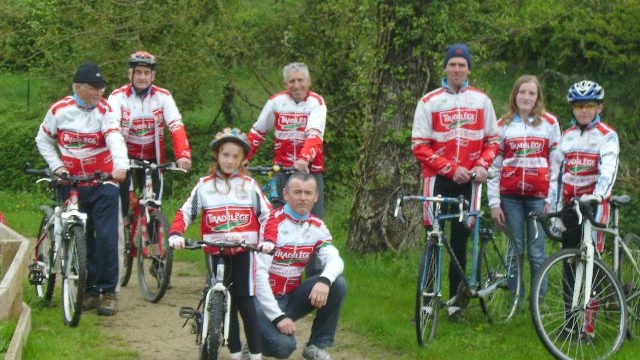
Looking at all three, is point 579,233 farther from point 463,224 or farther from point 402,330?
point 402,330

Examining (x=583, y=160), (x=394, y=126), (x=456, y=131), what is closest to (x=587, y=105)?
(x=583, y=160)

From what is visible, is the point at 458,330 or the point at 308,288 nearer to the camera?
the point at 308,288

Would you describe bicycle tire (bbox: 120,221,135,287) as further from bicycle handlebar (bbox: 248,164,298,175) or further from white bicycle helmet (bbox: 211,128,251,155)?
white bicycle helmet (bbox: 211,128,251,155)

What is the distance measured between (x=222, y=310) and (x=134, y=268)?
184 inches

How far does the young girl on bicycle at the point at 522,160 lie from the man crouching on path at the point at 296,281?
209cm

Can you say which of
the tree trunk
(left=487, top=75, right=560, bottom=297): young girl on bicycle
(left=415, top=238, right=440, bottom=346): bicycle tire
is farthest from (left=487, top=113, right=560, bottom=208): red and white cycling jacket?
the tree trunk

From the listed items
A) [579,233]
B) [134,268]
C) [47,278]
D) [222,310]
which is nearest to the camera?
[222,310]

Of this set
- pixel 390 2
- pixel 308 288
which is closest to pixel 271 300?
pixel 308 288

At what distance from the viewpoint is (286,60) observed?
17.6m

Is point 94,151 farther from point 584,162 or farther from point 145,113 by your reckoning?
point 584,162

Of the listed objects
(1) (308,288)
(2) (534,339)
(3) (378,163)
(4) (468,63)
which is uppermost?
(4) (468,63)

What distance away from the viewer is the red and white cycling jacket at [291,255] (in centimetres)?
679

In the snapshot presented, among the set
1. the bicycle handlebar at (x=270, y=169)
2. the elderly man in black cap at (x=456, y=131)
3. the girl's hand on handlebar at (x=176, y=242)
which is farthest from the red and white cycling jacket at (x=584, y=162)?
the girl's hand on handlebar at (x=176, y=242)

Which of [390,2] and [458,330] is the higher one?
[390,2]
